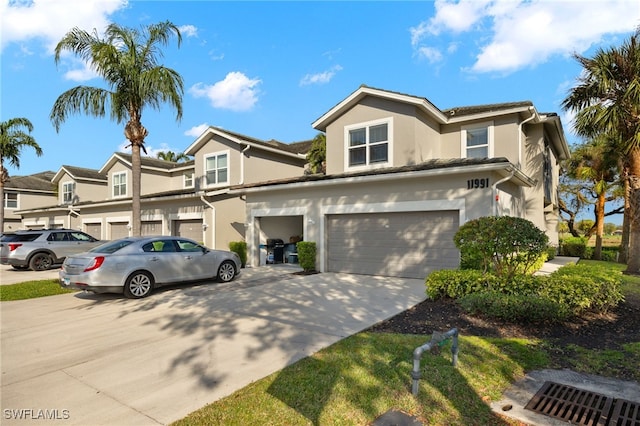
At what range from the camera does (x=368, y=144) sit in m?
13.7

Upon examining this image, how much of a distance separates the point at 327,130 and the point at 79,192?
21.8 meters

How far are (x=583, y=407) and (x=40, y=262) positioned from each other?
59.7ft

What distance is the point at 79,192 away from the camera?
26531mm

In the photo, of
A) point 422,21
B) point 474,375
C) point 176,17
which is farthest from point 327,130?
point 474,375

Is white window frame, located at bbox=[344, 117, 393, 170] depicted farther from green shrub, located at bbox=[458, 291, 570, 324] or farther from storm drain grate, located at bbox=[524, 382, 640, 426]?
storm drain grate, located at bbox=[524, 382, 640, 426]

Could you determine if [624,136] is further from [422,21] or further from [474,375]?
[474,375]

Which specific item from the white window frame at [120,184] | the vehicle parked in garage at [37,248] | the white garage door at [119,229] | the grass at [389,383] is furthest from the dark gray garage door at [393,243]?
the white window frame at [120,184]

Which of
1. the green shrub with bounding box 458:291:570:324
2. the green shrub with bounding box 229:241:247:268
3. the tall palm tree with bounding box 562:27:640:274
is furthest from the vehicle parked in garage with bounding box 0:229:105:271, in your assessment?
the tall palm tree with bounding box 562:27:640:274

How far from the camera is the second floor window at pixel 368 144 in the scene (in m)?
13.4

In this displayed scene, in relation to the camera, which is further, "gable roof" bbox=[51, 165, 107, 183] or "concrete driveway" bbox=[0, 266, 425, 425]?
"gable roof" bbox=[51, 165, 107, 183]

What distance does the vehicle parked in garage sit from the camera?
1434cm

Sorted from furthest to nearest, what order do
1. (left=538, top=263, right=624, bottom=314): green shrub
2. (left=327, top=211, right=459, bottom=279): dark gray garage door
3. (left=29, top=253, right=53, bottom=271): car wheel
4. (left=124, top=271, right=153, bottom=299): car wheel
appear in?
1. (left=29, top=253, right=53, bottom=271): car wheel
2. (left=327, top=211, right=459, bottom=279): dark gray garage door
3. (left=124, top=271, right=153, bottom=299): car wheel
4. (left=538, top=263, right=624, bottom=314): green shrub

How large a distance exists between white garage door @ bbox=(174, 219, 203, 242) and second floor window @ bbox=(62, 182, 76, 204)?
13282 millimetres

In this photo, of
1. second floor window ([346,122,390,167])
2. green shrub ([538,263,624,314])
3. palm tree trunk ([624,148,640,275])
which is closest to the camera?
green shrub ([538,263,624,314])
